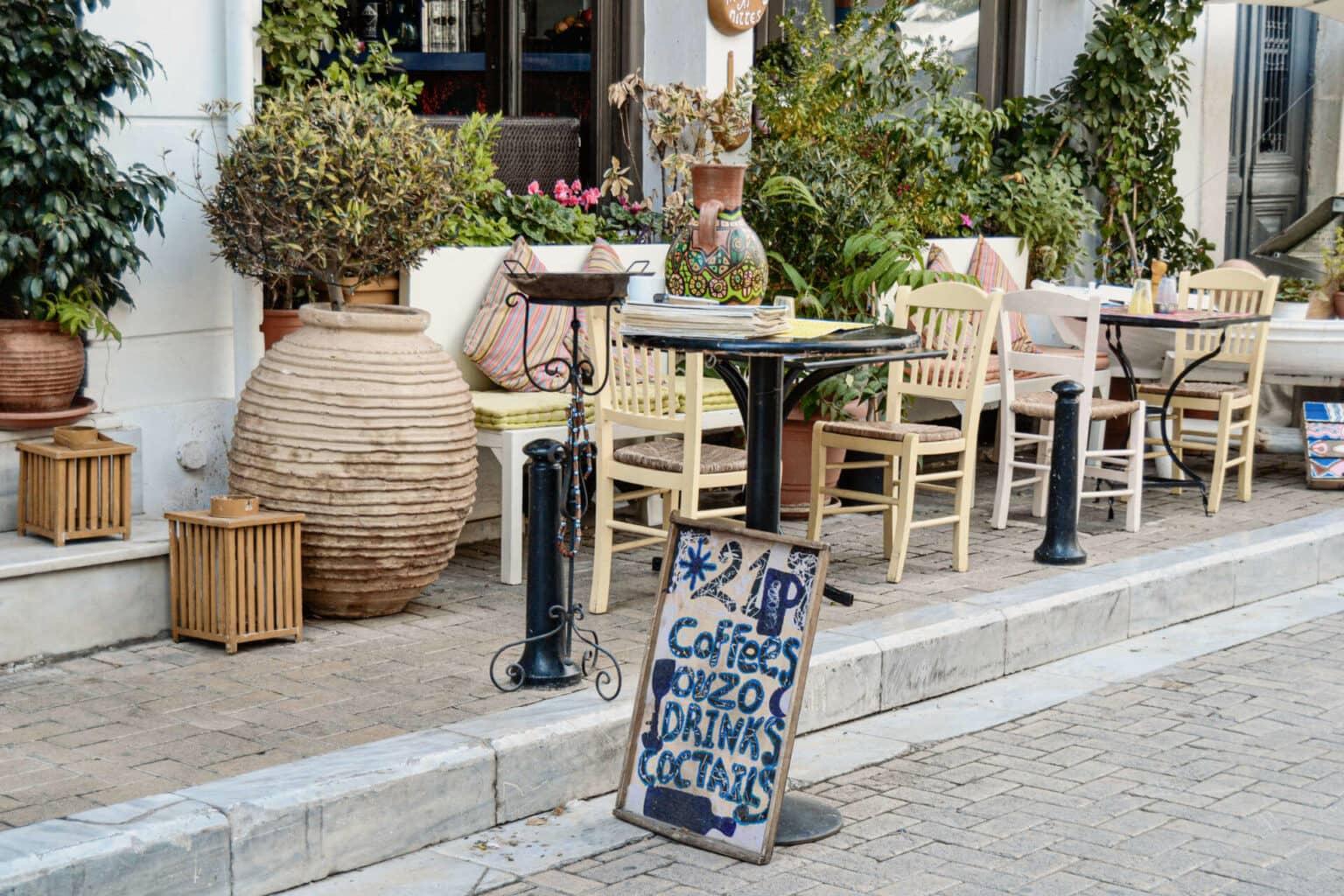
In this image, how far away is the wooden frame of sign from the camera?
431 cm

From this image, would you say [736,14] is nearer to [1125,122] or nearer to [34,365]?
[1125,122]

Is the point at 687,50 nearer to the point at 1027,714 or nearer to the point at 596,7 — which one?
the point at 596,7

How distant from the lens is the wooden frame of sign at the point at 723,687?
4309mm

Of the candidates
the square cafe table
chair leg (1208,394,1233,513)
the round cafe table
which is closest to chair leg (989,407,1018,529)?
the square cafe table

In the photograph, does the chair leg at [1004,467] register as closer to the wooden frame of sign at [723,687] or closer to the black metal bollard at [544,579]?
the black metal bollard at [544,579]

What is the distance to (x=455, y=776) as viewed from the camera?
14.4 feet

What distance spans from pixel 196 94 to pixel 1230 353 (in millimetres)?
5389

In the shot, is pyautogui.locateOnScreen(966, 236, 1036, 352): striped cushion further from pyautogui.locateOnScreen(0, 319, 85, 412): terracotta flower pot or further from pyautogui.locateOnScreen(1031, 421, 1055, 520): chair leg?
pyautogui.locateOnScreen(0, 319, 85, 412): terracotta flower pot

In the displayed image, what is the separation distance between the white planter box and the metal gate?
286 inches

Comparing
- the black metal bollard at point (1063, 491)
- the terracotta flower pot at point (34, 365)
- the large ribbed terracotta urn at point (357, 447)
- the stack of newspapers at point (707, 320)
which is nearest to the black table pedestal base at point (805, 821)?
the stack of newspapers at point (707, 320)

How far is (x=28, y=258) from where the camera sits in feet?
19.1

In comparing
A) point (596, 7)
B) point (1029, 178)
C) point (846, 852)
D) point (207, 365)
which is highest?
point (596, 7)

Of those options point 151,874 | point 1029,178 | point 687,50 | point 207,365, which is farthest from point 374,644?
point 1029,178

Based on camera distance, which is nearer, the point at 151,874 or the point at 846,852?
the point at 151,874
